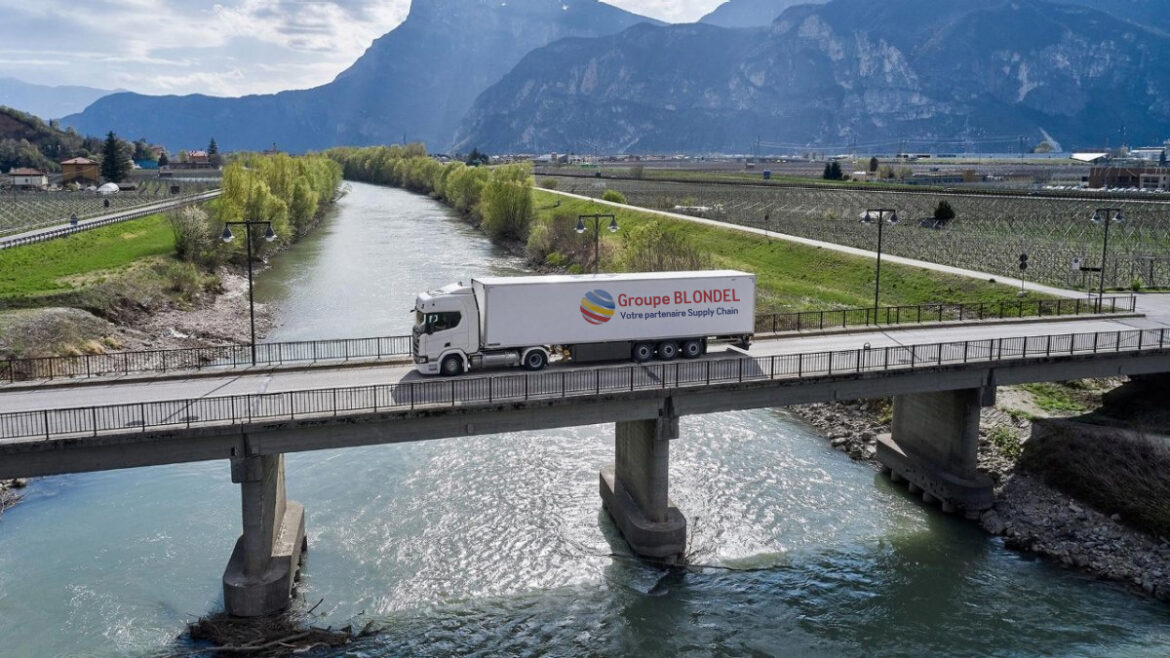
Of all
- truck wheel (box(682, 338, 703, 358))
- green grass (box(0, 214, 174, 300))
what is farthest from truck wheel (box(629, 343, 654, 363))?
green grass (box(0, 214, 174, 300))

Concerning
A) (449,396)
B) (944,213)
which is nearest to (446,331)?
(449,396)

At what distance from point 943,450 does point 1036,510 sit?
366 cm

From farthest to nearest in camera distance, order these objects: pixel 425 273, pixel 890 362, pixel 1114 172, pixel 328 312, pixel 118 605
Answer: pixel 1114 172 < pixel 425 273 < pixel 328 312 < pixel 890 362 < pixel 118 605

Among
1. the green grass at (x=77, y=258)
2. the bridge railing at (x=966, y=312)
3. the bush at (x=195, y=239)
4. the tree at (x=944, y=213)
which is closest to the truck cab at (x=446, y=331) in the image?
the bridge railing at (x=966, y=312)

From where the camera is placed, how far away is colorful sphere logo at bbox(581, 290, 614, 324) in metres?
28.6

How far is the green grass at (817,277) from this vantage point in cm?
5353

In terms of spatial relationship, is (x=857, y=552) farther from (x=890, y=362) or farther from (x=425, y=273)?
(x=425, y=273)

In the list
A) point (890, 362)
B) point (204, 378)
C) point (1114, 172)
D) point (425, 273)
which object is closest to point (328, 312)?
point (425, 273)

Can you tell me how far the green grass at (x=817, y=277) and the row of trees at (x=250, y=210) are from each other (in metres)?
34.5

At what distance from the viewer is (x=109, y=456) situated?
2194 cm

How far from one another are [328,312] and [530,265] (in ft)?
92.4

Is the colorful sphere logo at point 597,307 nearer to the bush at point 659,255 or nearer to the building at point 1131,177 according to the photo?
the bush at point 659,255

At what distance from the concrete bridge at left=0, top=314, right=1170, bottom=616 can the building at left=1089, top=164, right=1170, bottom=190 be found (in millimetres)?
101124

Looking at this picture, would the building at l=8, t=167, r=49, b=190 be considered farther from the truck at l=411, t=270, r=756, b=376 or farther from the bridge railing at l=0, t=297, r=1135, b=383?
the truck at l=411, t=270, r=756, b=376
